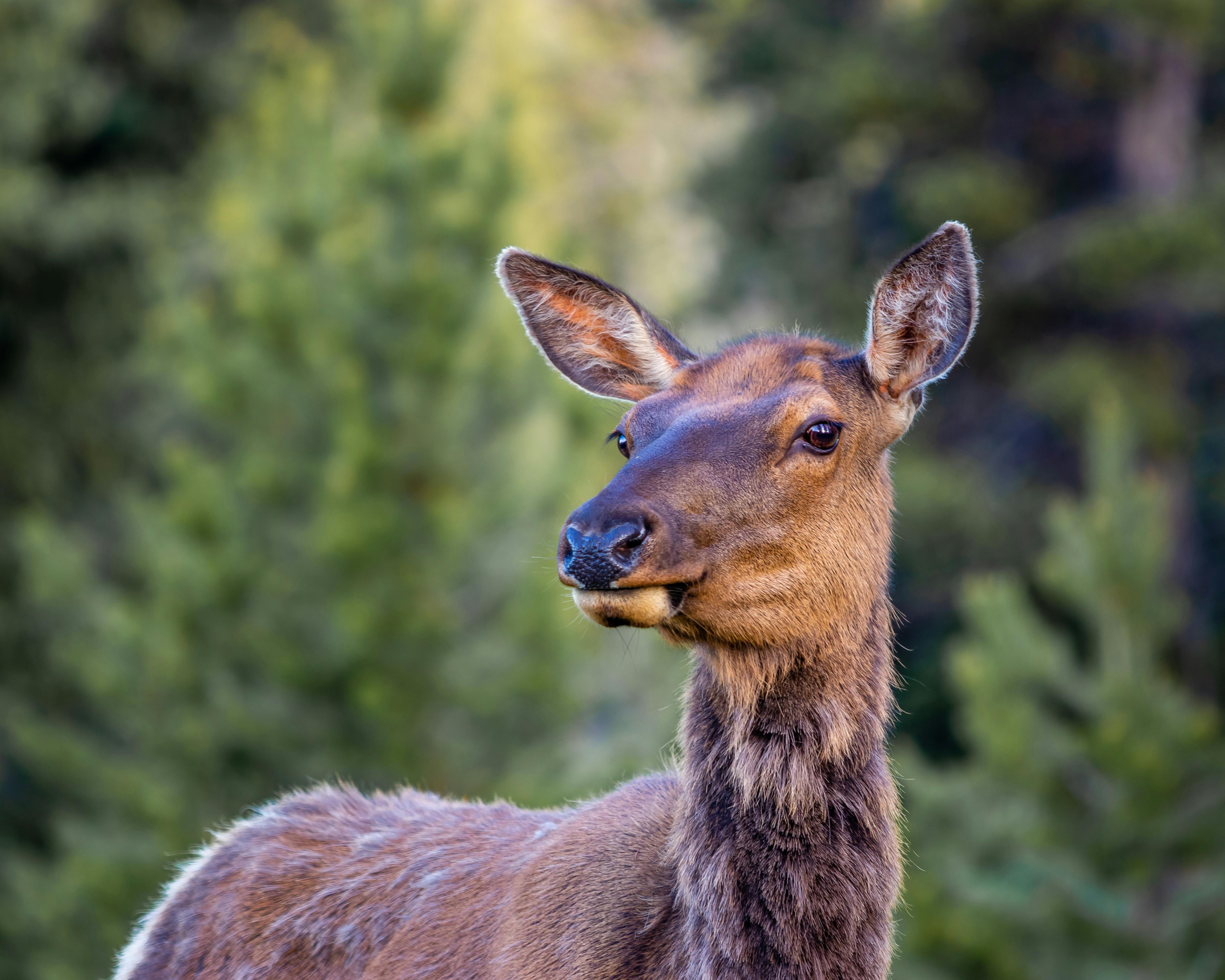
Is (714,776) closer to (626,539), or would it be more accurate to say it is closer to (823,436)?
(626,539)

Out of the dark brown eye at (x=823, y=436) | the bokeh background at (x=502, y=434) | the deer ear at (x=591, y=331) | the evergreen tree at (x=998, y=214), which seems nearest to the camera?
the dark brown eye at (x=823, y=436)

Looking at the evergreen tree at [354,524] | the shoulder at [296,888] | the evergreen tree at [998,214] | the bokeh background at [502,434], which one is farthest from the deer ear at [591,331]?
the evergreen tree at [998,214]

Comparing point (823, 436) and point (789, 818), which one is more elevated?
point (823, 436)

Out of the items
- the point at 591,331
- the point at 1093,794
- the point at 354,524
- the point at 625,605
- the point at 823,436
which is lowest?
the point at 625,605

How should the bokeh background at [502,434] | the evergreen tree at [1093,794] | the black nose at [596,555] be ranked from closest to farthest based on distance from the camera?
the black nose at [596,555], the evergreen tree at [1093,794], the bokeh background at [502,434]

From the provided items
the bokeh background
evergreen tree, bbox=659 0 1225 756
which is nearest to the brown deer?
the bokeh background

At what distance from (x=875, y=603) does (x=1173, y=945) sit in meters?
7.91

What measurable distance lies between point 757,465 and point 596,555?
67 cm

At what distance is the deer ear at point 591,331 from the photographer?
425cm

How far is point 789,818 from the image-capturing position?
133 inches

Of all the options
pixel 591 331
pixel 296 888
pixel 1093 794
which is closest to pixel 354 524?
pixel 1093 794

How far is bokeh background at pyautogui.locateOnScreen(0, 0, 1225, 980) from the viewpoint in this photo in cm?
1066

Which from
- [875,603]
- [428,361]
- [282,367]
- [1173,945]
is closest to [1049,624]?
[1173,945]

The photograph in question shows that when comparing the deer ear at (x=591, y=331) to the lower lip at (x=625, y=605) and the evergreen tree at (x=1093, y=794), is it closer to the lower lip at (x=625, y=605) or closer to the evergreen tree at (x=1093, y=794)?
the lower lip at (x=625, y=605)
